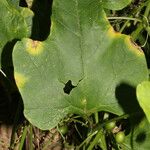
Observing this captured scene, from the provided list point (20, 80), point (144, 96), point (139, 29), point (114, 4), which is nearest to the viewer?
point (144, 96)

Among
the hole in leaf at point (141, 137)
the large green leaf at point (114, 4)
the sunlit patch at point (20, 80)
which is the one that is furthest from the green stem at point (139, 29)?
the sunlit patch at point (20, 80)

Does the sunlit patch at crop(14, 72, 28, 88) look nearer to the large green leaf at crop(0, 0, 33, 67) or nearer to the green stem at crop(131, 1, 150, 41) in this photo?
the large green leaf at crop(0, 0, 33, 67)

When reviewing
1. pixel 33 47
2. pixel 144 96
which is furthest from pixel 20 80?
pixel 144 96

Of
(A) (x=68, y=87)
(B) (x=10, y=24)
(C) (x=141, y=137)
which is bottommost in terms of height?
(C) (x=141, y=137)

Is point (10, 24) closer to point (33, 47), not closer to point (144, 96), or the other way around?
point (33, 47)

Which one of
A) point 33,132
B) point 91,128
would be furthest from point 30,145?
point 91,128

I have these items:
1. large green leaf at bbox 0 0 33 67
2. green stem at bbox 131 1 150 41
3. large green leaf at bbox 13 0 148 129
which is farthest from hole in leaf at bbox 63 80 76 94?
green stem at bbox 131 1 150 41

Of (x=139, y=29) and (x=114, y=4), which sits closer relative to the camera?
(x=114, y=4)

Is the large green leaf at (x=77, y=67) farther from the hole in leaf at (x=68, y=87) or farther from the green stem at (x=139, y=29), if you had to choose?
the green stem at (x=139, y=29)
